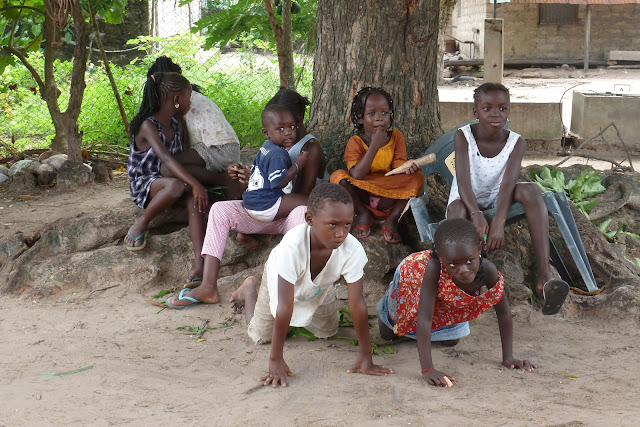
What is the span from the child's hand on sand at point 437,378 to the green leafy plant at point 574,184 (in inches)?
108

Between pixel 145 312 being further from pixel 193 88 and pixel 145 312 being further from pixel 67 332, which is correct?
pixel 193 88

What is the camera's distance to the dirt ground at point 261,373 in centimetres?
260

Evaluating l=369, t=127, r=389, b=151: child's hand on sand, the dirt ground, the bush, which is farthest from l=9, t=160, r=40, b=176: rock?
l=369, t=127, r=389, b=151: child's hand on sand

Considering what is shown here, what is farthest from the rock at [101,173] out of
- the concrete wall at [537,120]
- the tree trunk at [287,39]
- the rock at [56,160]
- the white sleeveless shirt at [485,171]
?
the concrete wall at [537,120]

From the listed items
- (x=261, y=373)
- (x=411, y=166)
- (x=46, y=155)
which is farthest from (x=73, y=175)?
(x=261, y=373)

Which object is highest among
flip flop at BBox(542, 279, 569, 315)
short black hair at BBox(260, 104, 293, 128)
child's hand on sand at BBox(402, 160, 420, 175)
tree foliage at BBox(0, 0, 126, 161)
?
tree foliage at BBox(0, 0, 126, 161)

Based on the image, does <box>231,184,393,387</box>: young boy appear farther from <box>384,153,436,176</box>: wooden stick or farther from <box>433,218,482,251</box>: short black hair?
<box>384,153,436,176</box>: wooden stick

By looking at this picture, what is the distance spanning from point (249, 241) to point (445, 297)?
1584mm

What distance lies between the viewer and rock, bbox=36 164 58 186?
6.59 m

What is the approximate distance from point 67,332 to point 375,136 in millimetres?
1963

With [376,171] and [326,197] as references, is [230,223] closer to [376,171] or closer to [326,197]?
[376,171]

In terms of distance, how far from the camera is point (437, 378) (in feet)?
9.31

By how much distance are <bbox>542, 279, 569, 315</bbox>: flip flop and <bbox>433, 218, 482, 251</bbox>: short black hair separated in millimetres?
681

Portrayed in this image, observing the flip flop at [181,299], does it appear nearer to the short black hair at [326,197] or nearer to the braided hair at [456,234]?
the short black hair at [326,197]
